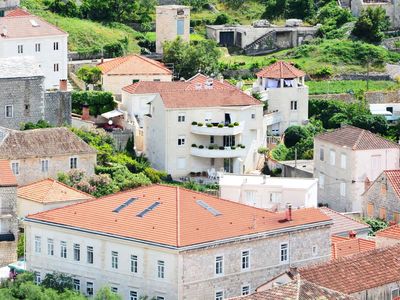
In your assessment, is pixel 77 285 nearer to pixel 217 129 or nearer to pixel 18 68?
pixel 18 68

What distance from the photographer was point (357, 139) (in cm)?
10188

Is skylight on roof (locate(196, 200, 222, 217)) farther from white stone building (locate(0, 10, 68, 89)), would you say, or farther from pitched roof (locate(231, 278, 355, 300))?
white stone building (locate(0, 10, 68, 89))

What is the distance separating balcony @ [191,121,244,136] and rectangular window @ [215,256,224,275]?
26.4m

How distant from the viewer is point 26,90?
4063 inches

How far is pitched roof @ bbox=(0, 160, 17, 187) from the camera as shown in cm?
8944

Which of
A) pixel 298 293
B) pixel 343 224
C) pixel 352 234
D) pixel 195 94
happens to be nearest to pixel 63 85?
pixel 195 94

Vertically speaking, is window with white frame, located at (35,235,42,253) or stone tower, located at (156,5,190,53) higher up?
stone tower, located at (156,5,190,53)

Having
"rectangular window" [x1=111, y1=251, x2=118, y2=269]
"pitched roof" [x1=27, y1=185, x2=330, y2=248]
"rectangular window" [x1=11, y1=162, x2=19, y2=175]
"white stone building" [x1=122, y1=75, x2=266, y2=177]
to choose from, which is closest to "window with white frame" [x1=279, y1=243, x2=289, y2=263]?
"pitched roof" [x1=27, y1=185, x2=330, y2=248]

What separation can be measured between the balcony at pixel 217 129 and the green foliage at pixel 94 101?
607cm

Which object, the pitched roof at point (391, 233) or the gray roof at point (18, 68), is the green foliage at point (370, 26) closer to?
the gray roof at point (18, 68)

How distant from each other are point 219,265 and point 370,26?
168 ft

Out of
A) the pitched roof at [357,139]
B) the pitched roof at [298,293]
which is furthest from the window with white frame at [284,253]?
the pitched roof at [357,139]

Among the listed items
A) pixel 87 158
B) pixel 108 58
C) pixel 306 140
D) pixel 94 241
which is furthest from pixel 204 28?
pixel 94 241

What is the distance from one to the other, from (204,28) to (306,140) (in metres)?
21.7
